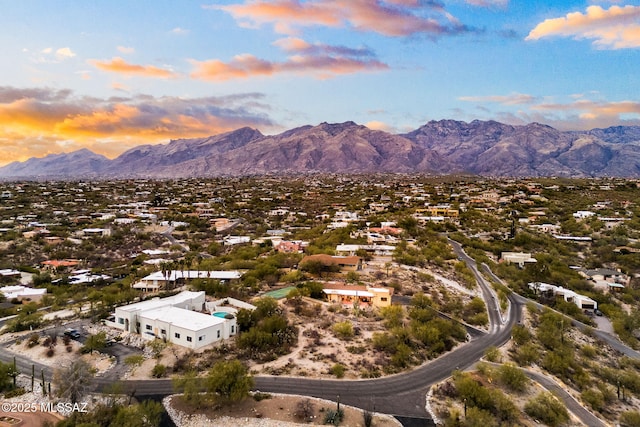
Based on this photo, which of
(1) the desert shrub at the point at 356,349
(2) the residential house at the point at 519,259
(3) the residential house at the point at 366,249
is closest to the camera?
(1) the desert shrub at the point at 356,349

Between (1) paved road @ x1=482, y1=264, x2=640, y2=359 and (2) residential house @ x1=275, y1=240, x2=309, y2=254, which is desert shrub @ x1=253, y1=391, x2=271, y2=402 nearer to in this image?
(1) paved road @ x1=482, y1=264, x2=640, y2=359

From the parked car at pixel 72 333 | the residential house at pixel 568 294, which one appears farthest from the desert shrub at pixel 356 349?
the residential house at pixel 568 294

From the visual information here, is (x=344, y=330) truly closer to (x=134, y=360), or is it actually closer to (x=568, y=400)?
(x=134, y=360)

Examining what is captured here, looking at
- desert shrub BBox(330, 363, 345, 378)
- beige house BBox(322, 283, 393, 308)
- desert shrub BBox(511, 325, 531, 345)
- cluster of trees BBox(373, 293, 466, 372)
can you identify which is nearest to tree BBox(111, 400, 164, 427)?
desert shrub BBox(330, 363, 345, 378)

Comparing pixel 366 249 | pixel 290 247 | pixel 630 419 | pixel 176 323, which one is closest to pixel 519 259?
pixel 366 249

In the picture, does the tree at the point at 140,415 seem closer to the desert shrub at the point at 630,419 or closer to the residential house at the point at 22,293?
the desert shrub at the point at 630,419
